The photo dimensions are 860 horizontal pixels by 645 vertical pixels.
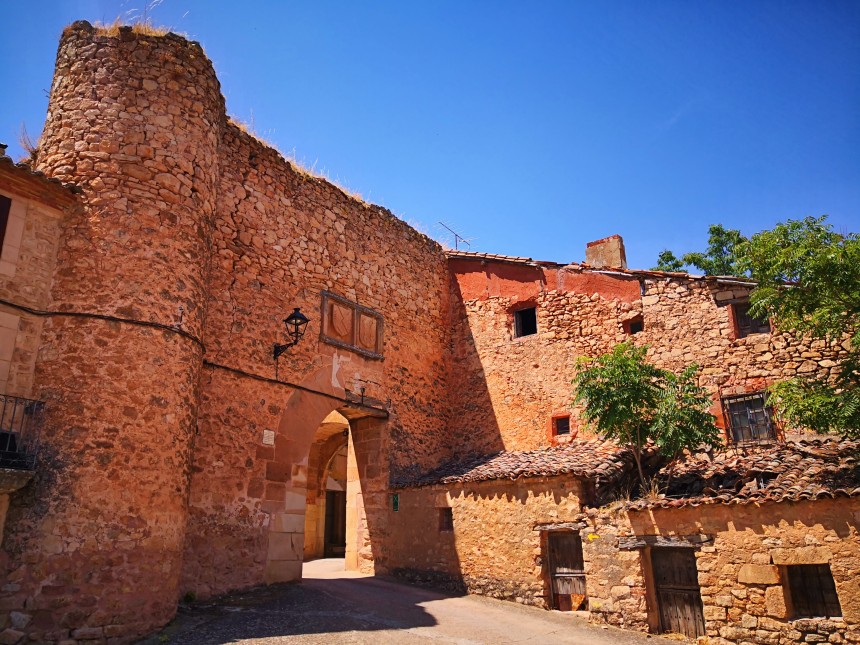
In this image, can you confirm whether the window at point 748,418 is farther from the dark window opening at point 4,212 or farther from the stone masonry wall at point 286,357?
the dark window opening at point 4,212

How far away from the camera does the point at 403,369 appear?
14.2 metres

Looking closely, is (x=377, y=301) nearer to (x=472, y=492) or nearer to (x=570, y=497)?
(x=472, y=492)

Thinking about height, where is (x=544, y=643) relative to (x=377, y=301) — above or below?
below

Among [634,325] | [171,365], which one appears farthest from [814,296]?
[171,365]

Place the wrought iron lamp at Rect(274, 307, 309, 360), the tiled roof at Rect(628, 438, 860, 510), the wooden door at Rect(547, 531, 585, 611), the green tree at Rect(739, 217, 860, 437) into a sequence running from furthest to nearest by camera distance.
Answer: the wrought iron lamp at Rect(274, 307, 309, 360), the wooden door at Rect(547, 531, 585, 611), the green tree at Rect(739, 217, 860, 437), the tiled roof at Rect(628, 438, 860, 510)

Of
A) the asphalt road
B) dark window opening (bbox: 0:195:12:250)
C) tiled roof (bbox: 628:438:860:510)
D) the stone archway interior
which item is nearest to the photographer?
the asphalt road

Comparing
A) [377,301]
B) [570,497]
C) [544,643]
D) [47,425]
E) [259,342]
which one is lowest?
[544,643]

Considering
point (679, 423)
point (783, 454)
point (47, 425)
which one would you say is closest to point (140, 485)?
point (47, 425)

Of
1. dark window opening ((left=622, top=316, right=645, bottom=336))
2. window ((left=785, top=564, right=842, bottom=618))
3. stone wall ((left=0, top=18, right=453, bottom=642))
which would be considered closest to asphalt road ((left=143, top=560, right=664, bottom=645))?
stone wall ((left=0, top=18, right=453, bottom=642))

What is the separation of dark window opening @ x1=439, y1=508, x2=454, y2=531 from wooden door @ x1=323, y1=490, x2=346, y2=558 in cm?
684

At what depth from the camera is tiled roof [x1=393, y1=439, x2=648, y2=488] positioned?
420 inches

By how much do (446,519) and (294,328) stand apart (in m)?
4.50

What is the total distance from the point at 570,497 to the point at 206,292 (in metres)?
6.55

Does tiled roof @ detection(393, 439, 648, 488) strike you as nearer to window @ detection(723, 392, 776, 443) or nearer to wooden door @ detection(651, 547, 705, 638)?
wooden door @ detection(651, 547, 705, 638)
